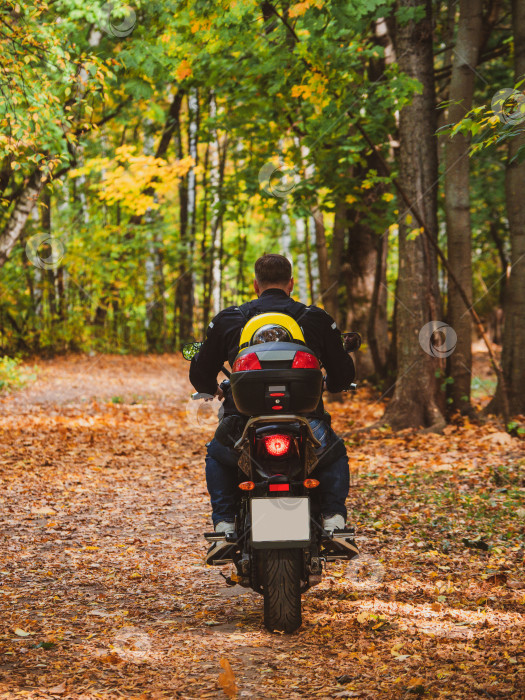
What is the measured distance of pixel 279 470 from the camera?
152 inches

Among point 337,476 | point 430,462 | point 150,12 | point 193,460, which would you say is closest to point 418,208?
point 430,462

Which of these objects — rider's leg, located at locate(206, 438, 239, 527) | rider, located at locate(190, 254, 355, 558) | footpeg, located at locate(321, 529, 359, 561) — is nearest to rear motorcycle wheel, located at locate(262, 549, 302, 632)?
footpeg, located at locate(321, 529, 359, 561)

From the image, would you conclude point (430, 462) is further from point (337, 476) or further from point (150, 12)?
point (150, 12)

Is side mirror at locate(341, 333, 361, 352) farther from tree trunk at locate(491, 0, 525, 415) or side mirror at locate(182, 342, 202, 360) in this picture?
tree trunk at locate(491, 0, 525, 415)

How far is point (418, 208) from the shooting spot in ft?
33.5

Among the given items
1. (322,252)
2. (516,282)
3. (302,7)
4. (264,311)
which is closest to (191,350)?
(264,311)

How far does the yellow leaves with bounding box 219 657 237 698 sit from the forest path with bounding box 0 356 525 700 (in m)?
0.04

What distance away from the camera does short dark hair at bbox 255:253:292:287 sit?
13.9ft

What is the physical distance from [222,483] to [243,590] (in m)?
1.16

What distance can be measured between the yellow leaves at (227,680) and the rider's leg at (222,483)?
2.75ft

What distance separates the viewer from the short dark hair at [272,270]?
4.23 m

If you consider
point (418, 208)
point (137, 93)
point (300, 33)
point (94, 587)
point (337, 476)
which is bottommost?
point (94, 587)

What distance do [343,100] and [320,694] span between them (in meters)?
8.09

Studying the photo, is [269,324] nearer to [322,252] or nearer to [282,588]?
[282,588]
